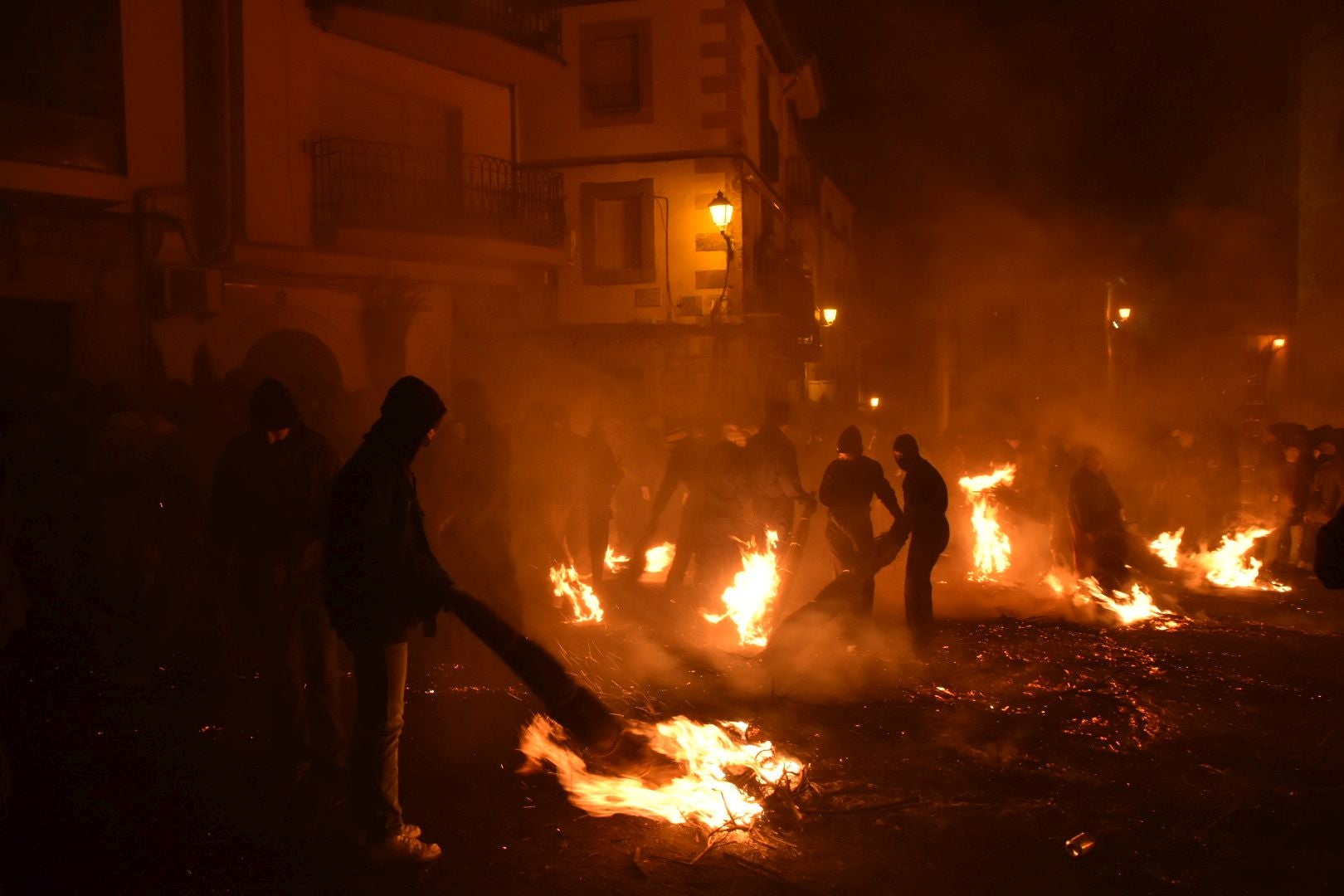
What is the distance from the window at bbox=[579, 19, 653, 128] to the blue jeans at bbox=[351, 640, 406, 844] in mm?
16275

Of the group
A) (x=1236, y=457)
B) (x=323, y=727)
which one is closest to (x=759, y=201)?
(x=1236, y=457)

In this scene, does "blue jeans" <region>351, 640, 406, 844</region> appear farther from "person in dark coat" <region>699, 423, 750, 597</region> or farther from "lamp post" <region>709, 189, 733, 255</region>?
"lamp post" <region>709, 189, 733, 255</region>

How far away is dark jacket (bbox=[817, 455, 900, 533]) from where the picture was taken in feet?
27.2

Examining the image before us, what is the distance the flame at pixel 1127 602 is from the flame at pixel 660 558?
15.6 ft

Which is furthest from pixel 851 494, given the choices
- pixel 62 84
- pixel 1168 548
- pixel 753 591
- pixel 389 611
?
pixel 62 84

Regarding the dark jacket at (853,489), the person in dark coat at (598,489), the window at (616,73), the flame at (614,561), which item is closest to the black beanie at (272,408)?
the dark jacket at (853,489)

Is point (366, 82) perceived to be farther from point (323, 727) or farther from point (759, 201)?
point (323, 727)

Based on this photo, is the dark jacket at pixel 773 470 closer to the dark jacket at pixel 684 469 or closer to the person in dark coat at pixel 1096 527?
the dark jacket at pixel 684 469

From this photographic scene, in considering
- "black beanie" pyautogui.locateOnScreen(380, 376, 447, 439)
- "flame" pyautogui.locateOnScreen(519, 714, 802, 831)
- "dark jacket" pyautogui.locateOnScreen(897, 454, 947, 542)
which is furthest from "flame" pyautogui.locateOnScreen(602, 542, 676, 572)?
"black beanie" pyautogui.locateOnScreen(380, 376, 447, 439)

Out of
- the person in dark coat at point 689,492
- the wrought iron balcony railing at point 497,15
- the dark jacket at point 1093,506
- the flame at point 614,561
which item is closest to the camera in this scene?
the dark jacket at point 1093,506

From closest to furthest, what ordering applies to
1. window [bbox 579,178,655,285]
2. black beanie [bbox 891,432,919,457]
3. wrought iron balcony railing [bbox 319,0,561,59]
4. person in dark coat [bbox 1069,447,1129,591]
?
black beanie [bbox 891,432,919,457], person in dark coat [bbox 1069,447,1129,591], wrought iron balcony railing [bbox 319,0,561,59], window [bbox 579,178,655,285]

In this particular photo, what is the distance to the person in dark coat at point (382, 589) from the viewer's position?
4340mm

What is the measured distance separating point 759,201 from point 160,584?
51.9ft

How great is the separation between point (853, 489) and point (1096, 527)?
3.16 metres
